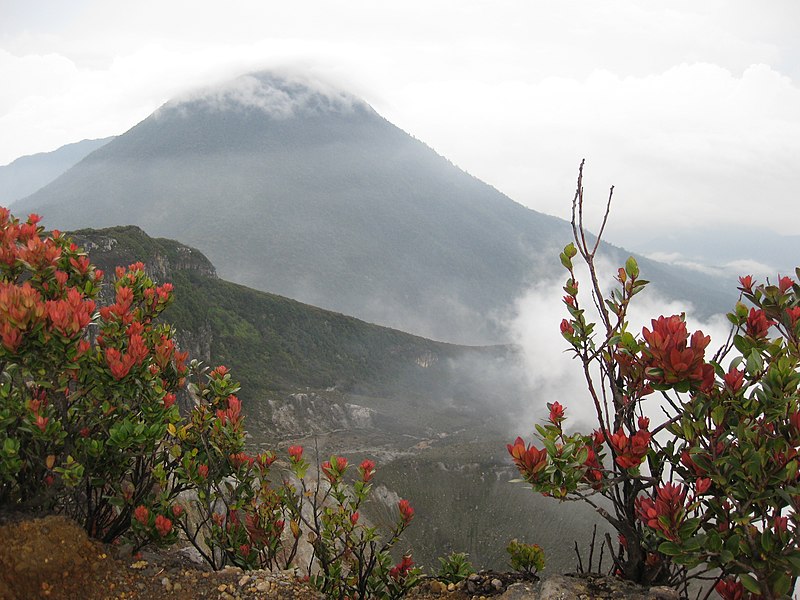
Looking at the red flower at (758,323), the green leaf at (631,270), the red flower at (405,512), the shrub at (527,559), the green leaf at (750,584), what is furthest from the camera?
the red flower at (405,512)

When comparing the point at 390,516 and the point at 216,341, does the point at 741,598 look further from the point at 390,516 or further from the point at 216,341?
the point at 216,341

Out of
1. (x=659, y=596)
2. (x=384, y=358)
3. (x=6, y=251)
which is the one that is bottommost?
(x=384, y=358)

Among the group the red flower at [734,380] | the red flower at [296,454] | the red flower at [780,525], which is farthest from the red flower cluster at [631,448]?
the red flower at [296,454]

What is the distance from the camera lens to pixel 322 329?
397 ft

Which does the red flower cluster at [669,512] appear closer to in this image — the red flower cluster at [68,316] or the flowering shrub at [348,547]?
the flowering shrub at [348,547]

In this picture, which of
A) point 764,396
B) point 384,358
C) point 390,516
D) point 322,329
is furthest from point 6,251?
point 384,358

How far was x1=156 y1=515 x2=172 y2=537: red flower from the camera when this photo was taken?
4.75 meters

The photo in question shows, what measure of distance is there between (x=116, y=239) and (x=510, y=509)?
76227 millimetres

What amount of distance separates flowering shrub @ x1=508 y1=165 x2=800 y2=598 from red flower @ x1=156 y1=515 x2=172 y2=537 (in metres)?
3.59

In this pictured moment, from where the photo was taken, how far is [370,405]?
108438mm

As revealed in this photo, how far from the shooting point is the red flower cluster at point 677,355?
300 cm

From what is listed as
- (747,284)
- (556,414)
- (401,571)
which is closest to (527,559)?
(401,571)

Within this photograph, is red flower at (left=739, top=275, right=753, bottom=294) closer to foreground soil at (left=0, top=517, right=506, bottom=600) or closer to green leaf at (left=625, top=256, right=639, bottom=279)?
green leaf at (left=625, top=256, right=639, bottom=279)

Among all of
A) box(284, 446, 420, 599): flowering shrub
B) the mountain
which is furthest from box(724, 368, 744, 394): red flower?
the mountain
